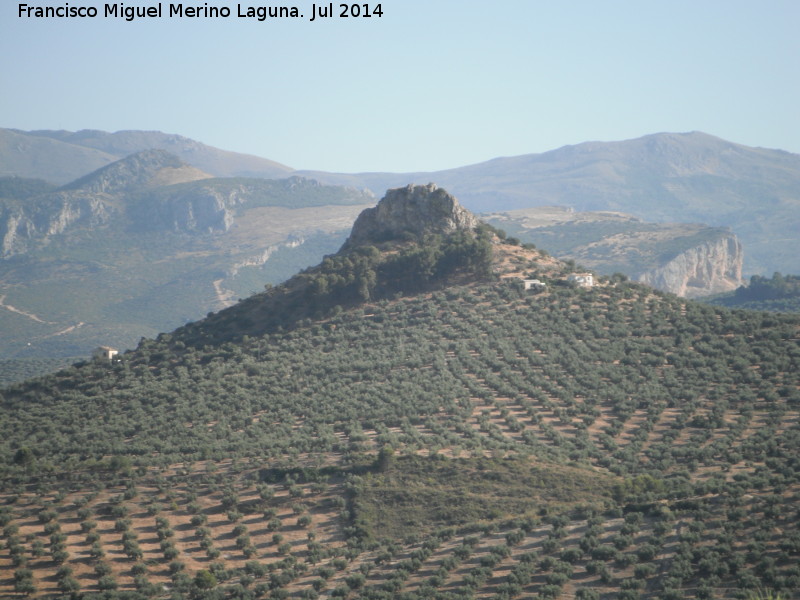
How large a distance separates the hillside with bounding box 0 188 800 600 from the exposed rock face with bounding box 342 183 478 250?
3.81 ft

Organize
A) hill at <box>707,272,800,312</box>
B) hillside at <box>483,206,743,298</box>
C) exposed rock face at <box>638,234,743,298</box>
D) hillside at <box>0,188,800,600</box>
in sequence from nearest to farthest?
hillside at <box>0,188,800,600</box>, hill at <box>707,272,800,312</box>, exposed rock face at <box>638,234,743,298</box>, hillside at <box>483,206,743,298</box>

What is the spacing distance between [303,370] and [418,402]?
9.09 m

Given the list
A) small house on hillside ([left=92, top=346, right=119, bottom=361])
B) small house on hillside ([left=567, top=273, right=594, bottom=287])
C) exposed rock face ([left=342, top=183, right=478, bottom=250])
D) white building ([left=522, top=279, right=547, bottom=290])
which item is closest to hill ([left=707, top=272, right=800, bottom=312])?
small house on hillside ([left=567, top=273, right=594, bottom=287])

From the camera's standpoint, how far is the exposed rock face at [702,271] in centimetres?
16288

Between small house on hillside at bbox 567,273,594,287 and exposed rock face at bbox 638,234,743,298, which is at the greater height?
small house on hillside at bbox 567,273,594,287

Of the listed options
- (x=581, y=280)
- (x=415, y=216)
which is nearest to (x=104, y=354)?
(x=415, y=216)

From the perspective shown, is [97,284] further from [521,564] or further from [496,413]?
[521,564]

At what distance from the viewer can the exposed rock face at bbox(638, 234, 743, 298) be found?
16288 cm

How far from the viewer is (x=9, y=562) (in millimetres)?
32469

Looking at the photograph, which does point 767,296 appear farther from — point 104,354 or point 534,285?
point 104,354

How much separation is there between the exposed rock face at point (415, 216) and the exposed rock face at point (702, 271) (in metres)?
92.1

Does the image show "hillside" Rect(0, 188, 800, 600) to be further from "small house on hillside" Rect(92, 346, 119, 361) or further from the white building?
"small house on hillside" Rect(92, 346, 119, 361)

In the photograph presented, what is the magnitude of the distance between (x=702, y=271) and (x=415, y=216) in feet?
393

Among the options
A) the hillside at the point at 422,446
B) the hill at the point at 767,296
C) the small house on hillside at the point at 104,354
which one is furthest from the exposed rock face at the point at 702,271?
the small house on hillside at the point at 104,354
